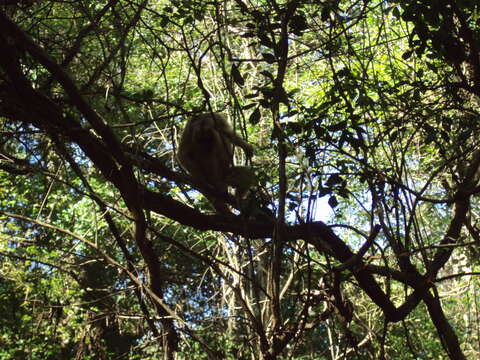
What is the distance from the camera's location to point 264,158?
785 centimetres

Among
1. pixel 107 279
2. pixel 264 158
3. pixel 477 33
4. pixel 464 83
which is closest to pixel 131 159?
pixel 464 83

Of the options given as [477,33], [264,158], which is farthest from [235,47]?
[477,33]

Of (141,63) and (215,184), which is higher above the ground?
(141,63)

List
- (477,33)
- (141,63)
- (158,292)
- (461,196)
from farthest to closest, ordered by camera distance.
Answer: (141,63) → (477,33) → (158,292) → (461,196)

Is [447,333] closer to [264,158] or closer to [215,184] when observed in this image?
[215,184]

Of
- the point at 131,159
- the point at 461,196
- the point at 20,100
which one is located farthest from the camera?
the point at 461,196

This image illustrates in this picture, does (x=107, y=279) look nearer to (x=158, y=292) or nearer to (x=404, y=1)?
(x=158, y=292)

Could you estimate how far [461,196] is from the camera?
9.97ft

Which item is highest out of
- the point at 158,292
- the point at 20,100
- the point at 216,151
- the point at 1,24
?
the point at 216,151

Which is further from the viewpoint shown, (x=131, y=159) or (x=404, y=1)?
(x=404, y=1)

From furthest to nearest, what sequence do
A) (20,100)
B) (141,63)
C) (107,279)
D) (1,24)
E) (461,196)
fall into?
(107,279), (141,63), (461,196), (20,100), (1,24)

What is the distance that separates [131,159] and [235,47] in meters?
8.63

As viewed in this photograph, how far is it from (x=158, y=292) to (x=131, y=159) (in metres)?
0.98

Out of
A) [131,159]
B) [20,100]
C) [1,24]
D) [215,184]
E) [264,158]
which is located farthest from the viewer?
[264,158]
